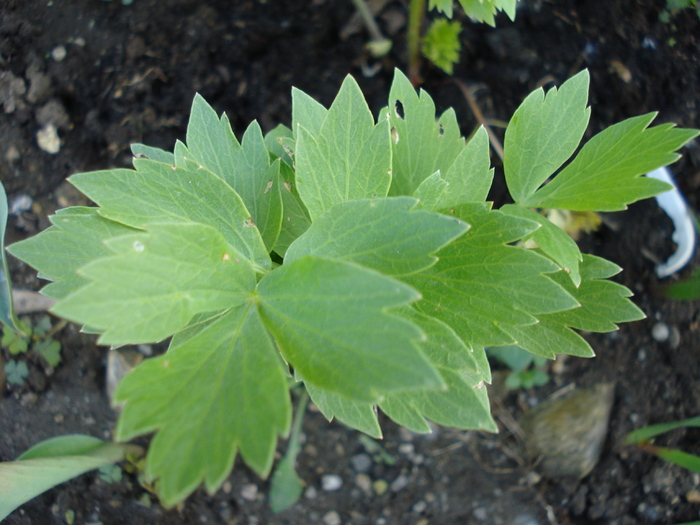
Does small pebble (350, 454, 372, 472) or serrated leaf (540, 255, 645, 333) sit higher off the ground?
serrated leaf (540, 255, 645, 333)

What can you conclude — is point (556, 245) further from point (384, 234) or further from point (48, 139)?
point (48, 139)

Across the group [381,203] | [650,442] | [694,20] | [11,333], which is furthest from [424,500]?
[694,20]

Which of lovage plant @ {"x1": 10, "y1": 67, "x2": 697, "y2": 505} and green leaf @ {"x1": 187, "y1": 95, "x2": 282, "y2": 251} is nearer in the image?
lovage plant @ {"x1": 10, "y1": 67, "x2": 697, "y2": 505}

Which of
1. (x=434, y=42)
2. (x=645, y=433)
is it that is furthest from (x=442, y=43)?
(x=645, y=433)

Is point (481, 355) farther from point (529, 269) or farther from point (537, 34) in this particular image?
point (537, 34)

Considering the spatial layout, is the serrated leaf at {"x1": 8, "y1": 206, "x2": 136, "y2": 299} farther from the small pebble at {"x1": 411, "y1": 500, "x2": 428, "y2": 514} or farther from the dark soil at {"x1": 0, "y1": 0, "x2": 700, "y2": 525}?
the small pebble at {"x1": 411, "y1": 500, "x2": 428, "y2": 514}

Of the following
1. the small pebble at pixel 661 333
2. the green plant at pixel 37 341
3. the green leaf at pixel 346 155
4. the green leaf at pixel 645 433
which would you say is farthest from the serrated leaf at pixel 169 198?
the small pebble at pixel 661 333

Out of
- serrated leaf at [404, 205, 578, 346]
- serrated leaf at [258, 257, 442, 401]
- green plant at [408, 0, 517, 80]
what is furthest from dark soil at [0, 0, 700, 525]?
serrated leaf at [258, 257, 442, 401]

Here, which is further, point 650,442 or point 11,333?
point 650,442
